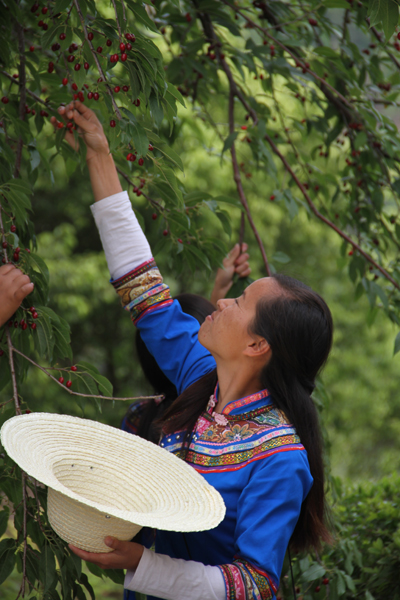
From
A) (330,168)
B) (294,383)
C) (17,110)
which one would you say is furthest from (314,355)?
(330,168)

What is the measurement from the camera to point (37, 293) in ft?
5.90

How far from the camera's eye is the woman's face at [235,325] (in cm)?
166

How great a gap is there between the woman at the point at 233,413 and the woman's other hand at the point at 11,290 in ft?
1.26

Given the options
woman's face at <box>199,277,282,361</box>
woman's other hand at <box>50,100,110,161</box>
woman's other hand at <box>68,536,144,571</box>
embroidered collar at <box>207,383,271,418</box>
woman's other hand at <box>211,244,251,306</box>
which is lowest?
woman's other hand at <box>211,244,251,306</box>

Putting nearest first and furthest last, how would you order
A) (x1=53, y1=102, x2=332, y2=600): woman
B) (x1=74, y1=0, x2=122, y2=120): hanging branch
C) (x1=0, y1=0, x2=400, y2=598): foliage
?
1. (x1=53, y1=102, x2=332, y2=600): woman
2. (x1=74, y1=0, x2=122, y2=120): hanging branch
3. (x1=0, y1=0, x2=400, y2=598): foliage

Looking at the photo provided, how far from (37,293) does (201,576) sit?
942 mm

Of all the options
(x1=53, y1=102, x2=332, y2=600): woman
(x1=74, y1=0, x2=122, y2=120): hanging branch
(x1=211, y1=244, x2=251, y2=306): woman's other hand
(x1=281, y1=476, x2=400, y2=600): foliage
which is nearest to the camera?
(x1=53, y1=102, x2=332, y2=600): woman

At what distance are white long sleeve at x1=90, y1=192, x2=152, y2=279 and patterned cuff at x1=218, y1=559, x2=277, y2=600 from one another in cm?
100

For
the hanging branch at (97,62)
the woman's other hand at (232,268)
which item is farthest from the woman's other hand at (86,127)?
the woman's other hand at (232,268)

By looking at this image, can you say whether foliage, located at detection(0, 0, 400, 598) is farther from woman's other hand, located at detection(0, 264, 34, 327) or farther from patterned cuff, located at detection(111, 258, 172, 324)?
patterned cuff, located at detection(111, 258, 172, 324)

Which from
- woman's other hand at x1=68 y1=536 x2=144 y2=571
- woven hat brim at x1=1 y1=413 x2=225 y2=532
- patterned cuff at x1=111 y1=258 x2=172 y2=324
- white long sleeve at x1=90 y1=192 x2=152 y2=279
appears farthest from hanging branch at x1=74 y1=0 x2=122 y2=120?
woman's other hand at x1=68 y1=536 x2=144 y2=571

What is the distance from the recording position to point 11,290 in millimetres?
1633

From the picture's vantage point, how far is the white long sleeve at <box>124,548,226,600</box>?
1.29 meters

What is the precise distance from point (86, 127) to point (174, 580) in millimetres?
1358
